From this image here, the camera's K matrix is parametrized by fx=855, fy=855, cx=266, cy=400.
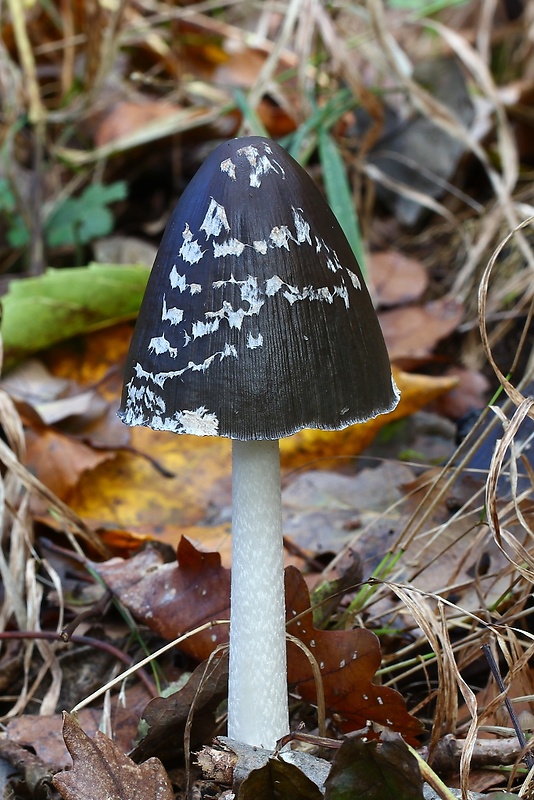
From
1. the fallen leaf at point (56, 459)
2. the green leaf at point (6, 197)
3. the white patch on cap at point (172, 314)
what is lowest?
the fallen leaf at point (56, 459)

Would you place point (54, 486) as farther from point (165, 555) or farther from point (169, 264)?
point (169, 264)

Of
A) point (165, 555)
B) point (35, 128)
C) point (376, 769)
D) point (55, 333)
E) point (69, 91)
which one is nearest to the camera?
point (376, 769)

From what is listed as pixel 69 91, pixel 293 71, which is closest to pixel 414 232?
pixel 293 71

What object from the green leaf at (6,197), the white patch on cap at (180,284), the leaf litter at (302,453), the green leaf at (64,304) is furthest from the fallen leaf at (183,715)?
the green leaf at (6,197)

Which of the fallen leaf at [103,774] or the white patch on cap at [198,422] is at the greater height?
the white patch on cap at [198,422]

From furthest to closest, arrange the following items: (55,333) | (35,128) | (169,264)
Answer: (35,128) < (55,333) < (169,264)

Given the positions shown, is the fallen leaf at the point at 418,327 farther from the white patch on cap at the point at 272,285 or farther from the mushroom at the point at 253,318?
the white patch on cap at the point at 272,285

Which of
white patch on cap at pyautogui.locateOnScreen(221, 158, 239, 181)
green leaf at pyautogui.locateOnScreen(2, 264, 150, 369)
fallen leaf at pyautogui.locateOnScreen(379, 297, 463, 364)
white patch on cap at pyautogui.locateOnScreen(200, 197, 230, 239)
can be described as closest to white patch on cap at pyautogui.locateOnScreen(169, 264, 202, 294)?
white patch on cap at pyautogui.locateOnScreen(200, 197, 230, 239)
